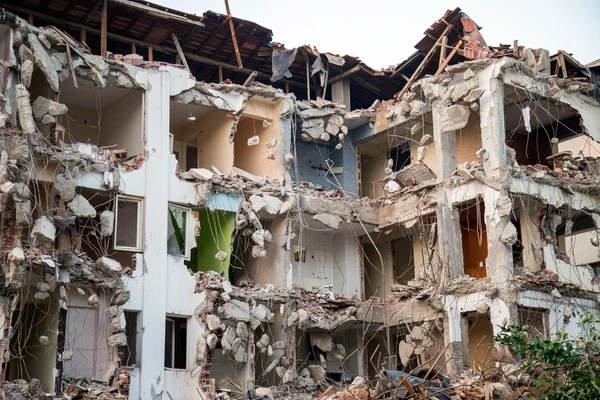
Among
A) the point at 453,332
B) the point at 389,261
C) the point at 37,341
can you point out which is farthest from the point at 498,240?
the point at 37,341

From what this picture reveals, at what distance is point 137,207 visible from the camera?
27.1m

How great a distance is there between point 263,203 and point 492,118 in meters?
7.12

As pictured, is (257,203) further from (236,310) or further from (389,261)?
(389,261)

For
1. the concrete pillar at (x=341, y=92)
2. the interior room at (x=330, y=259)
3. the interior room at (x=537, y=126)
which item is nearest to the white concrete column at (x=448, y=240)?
the interior room at (x=330, y=259)

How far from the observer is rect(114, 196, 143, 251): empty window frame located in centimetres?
2678

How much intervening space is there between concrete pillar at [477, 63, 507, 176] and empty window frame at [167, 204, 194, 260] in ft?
28.5

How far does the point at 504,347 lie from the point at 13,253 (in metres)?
10.4

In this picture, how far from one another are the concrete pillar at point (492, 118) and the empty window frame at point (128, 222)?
10014 mm

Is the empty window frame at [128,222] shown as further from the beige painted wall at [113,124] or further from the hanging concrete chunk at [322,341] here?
the hanging concrete chunk at [322,341]

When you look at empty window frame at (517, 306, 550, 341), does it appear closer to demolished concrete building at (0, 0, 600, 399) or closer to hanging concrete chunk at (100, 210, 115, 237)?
demolished concrete building at (0, 0, 600, 399)

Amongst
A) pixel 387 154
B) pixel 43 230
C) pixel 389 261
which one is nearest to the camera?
pixel 43 230

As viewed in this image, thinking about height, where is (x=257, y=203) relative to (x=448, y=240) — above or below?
above

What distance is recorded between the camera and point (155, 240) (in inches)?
1058

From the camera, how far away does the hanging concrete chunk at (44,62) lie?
955 inches
